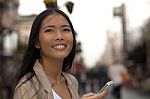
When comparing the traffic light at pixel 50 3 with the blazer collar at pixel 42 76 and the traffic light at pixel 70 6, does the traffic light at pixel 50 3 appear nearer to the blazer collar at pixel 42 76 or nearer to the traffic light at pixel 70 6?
the traffic light at pixel 70 6

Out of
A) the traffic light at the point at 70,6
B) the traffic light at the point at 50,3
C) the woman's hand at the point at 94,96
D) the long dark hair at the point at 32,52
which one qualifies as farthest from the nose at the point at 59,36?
the traffic light at the point at 70,6

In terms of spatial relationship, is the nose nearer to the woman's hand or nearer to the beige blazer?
the beige blazer

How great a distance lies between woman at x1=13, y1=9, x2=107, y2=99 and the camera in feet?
9.43

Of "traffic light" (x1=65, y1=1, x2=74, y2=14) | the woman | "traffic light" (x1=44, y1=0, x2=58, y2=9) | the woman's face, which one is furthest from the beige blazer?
"traffic light" (x1=65, y1=1, x2=74, y2=14)

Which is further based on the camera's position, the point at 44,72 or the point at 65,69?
the point at 65,69

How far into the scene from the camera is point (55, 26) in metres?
2.97

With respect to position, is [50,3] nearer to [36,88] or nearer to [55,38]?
[55,38]

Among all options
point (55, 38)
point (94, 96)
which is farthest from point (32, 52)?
point (94, 96)

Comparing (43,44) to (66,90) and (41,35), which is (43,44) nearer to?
(41,35)

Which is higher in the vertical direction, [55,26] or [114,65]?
[55,26]

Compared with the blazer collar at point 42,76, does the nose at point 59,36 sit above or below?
above

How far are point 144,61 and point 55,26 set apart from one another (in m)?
47.3

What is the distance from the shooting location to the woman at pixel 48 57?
113 inches

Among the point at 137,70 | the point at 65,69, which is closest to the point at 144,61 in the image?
the point at 137,70
